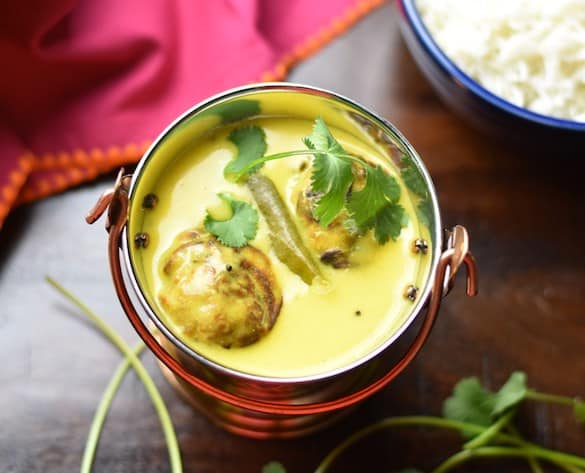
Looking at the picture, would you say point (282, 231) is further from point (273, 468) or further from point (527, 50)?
point (527, 50)

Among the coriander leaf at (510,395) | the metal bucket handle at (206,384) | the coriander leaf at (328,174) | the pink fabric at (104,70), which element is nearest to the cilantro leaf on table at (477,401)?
the coriander leaf at (510,395)

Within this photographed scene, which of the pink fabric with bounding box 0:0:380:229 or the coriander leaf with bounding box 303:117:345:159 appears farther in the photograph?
the pink fabric with bounding box 0:0:380:229

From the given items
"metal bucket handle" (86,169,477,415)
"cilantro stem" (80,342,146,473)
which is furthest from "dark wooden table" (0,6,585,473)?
"metal bucket handle" (86,169,477,415)

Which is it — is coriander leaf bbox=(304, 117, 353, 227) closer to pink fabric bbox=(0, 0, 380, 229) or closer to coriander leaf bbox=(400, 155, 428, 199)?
coriander leaf bbox=(400, 155, 428, 199)

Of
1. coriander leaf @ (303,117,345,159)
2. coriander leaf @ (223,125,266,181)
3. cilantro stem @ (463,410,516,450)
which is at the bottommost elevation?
cilantro stem @ (463,410,516,450)

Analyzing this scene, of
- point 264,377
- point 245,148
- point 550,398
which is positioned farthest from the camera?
point 550,398

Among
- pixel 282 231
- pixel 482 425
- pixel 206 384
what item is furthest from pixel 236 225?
pixel 482 425

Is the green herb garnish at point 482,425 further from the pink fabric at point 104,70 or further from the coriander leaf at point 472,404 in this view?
the pink fabric at point 104,70
